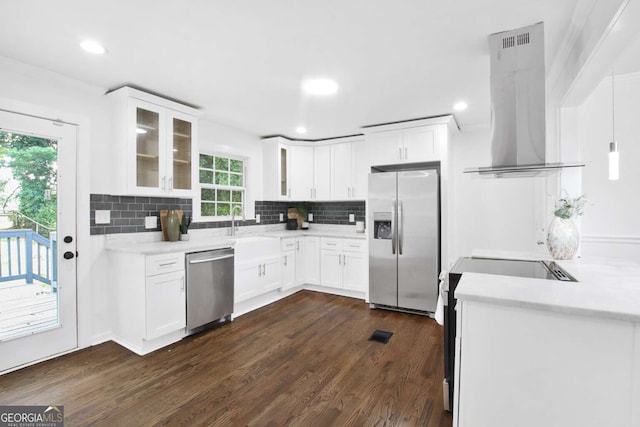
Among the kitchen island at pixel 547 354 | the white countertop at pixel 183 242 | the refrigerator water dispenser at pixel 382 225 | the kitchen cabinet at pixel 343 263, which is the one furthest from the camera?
the kitchen cabinet at pixel 343 263

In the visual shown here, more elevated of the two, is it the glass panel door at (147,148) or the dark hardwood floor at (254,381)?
the glass panel door at (147,148)

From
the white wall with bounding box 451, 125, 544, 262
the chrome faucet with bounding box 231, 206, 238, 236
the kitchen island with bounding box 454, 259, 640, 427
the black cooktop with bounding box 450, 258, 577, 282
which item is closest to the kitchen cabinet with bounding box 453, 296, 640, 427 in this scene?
the kitchen island with bounding box 454, 259, 640, 427

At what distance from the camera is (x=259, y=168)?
188 inches

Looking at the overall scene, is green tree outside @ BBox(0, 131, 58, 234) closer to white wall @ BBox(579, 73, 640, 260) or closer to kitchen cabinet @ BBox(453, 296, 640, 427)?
kitchen cabinet @ BBox(453, 296, 640, 427)

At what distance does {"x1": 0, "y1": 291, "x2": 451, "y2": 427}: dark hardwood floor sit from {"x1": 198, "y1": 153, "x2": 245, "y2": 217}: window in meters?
1.64

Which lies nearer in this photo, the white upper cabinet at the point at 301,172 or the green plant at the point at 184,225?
the green plant at the point at 184,225

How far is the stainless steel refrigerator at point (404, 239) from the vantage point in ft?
11.9

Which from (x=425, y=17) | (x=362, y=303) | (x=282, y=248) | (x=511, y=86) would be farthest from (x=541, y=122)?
(x=282, y=248)

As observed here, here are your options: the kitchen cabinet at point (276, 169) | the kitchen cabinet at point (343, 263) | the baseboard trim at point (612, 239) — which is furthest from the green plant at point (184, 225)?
the baseboard trim at point (612, 239)

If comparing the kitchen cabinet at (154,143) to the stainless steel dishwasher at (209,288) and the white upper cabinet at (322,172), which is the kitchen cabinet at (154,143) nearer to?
the stainless steel dishwasher at (209,288)

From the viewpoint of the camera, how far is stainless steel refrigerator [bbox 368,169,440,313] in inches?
143

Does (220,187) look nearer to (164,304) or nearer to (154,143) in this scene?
(154,143)

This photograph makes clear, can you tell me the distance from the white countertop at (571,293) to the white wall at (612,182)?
1.25 meters

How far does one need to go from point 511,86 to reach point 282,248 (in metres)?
3.20
